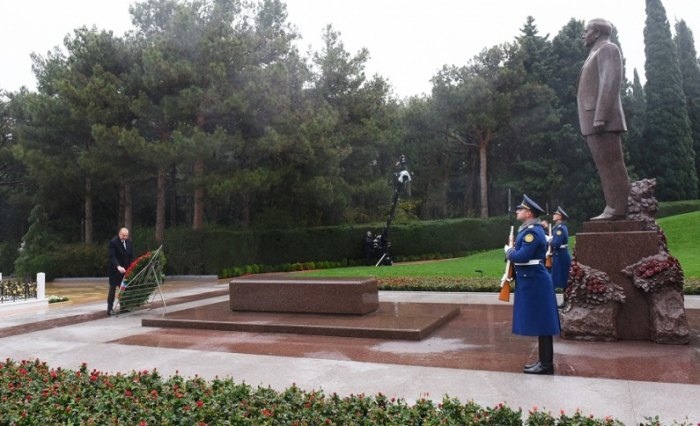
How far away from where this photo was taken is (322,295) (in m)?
8.58

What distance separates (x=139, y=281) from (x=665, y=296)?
919 cm

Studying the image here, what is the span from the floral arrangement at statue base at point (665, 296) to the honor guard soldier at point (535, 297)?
185 cm

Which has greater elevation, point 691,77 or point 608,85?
point 691,77

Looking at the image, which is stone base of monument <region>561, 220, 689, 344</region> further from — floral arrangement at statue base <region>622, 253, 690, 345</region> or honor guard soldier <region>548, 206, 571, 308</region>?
honor guard soldier <region>548, 206, 571, 308</region>

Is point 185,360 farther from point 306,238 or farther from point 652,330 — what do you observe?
point 306,238

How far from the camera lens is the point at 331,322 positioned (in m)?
7.81

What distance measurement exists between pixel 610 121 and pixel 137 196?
27644 mm

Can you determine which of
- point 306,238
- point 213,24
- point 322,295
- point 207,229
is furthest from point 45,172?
point 322,295

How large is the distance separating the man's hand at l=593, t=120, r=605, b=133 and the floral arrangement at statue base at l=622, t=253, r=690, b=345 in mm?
1757

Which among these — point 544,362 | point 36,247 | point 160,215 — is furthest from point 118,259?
point 36,247

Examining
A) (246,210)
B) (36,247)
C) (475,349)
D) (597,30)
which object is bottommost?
(475,349)

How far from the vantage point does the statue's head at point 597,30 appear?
6.98 meters

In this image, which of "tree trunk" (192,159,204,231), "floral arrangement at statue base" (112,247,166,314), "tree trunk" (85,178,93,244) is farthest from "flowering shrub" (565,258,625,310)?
"tree trunk" (85,178,93,244)

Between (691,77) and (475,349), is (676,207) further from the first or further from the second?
(475,349)
